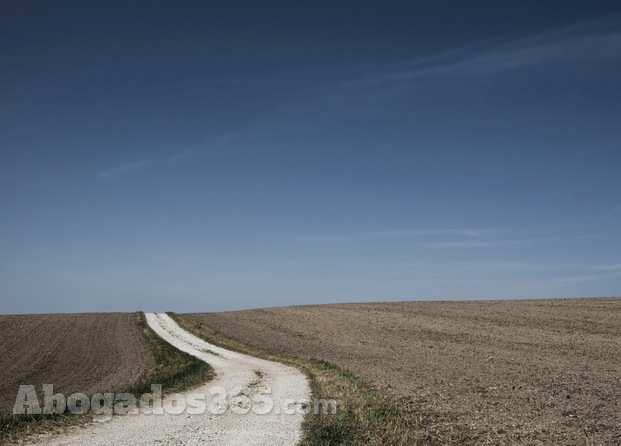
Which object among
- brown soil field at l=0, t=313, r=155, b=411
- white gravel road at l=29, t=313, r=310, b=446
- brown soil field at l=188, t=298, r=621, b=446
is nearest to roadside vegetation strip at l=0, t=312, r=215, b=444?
white gravel road at l=29, t=313, r=310, b=446

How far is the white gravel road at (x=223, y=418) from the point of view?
514 inches

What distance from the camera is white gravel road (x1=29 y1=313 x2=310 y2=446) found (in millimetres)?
13062

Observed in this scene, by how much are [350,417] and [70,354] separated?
89.7 ft

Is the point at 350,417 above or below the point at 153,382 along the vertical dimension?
below

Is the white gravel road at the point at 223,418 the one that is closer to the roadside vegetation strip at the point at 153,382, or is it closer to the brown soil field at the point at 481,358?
the roadside vegetation strip at the point at 153,382

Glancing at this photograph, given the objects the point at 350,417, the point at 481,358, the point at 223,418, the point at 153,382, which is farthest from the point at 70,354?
the point at 350,417

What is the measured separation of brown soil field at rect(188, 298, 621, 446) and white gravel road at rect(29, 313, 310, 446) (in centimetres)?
367

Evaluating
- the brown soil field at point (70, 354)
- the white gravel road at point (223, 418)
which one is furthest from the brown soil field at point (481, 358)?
the brown soil field at point (70, 354)

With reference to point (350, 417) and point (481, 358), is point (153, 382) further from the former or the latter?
point (481, 358)

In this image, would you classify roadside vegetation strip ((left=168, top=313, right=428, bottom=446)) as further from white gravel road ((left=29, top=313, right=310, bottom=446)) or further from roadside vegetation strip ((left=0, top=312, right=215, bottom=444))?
roadside vegetation strip ((left=0, top=312, right=215, bottom=444))

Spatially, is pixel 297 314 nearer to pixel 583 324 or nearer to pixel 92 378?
pixel 583 324

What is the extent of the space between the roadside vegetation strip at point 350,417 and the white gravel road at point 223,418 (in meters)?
0.50

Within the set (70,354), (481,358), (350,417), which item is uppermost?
(70,354)

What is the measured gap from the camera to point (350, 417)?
15.6 metres
